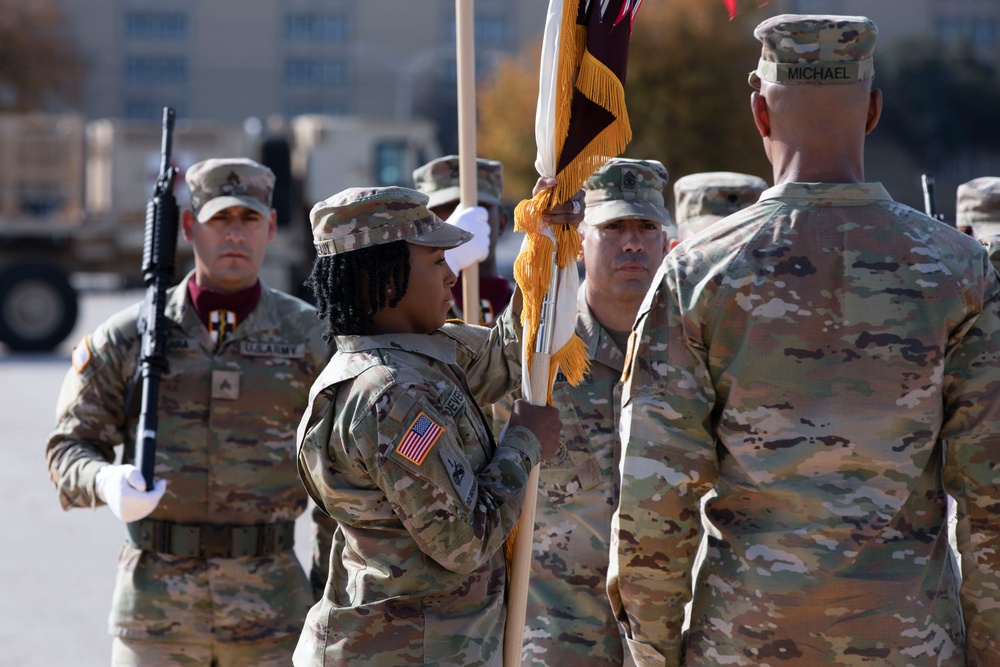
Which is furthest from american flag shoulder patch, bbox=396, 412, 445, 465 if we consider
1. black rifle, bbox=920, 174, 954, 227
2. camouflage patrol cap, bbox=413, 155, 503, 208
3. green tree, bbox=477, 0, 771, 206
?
green tree, bbox=477, 0, 771, 206

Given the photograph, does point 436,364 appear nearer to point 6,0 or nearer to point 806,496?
point 806,496

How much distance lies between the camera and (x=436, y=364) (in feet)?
9.55

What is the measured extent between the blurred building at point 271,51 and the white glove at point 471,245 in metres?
54.3

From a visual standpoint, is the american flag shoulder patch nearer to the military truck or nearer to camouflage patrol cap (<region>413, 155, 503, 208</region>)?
camouflage patrol cap (<region>413, 155, 503, 208</region>)

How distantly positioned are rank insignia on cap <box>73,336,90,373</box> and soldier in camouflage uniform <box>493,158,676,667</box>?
1286 millimetres

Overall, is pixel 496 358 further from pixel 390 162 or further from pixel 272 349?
pixel 390 162

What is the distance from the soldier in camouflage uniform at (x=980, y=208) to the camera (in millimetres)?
4488

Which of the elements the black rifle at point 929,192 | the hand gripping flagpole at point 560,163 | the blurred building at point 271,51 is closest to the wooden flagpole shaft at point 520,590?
the hand gripping flagpole at point 560,163

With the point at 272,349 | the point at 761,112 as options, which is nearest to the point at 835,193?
the point at 761,112

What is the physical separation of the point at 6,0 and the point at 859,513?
5109 centimetres

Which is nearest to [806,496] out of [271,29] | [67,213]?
[67,213]

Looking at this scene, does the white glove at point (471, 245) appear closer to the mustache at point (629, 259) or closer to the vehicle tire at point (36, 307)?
the mustache at point (629, 259)

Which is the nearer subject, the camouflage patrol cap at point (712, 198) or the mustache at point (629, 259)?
the mustache at point (629, 259)

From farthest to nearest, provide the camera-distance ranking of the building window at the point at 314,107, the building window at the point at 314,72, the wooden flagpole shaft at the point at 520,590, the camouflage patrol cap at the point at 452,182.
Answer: the building window at the point at 314,72 → the building window at the point at 314,107 → the camouflage patrol cap at the point at 452,182 → the wooden flagpole shaft at the point at 520,590
